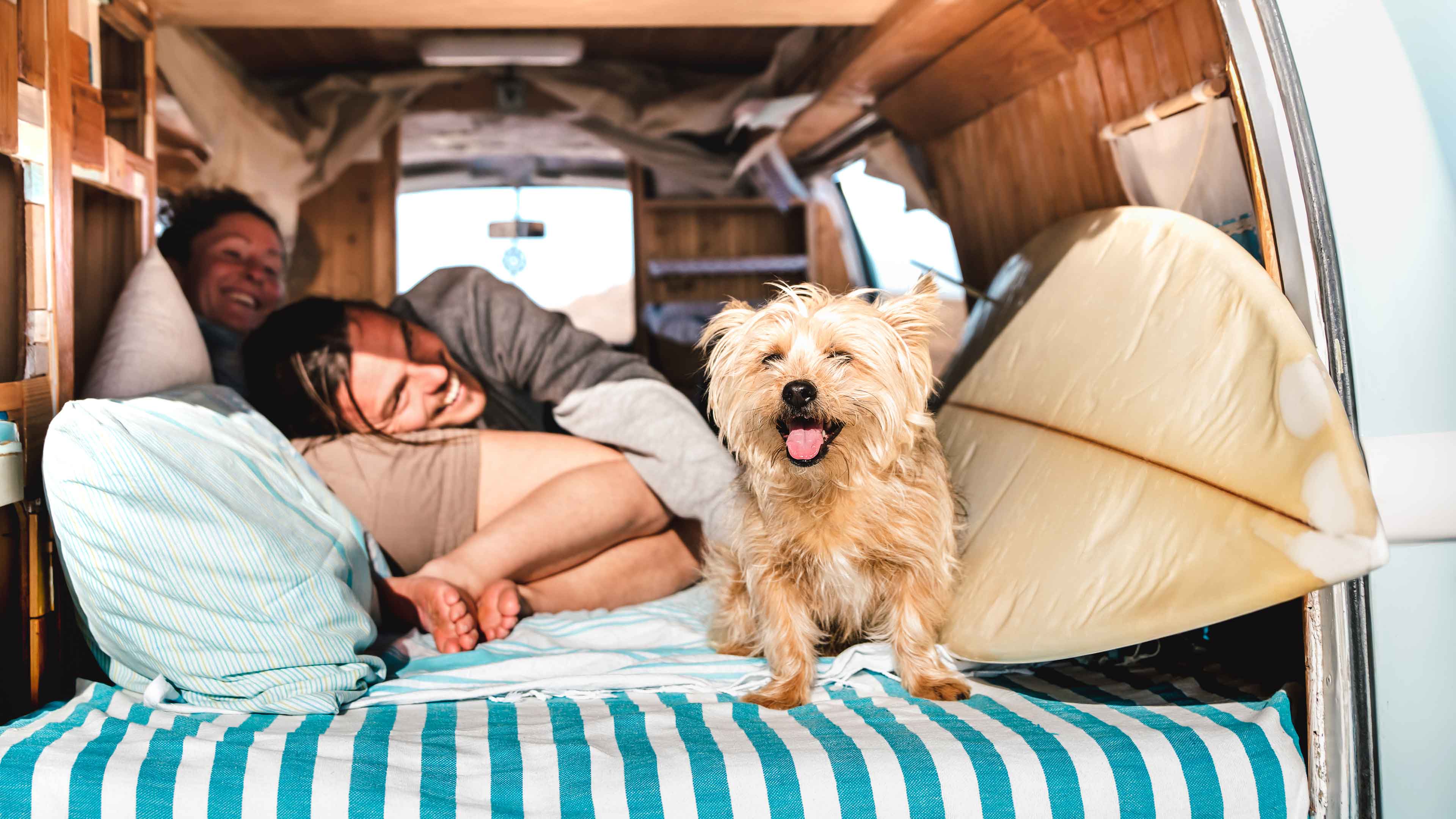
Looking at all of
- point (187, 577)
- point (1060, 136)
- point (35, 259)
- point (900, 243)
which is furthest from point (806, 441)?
point (900, 243)

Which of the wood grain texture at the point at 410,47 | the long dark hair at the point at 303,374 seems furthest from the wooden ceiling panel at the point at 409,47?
the long dark hair at the point at 303,374

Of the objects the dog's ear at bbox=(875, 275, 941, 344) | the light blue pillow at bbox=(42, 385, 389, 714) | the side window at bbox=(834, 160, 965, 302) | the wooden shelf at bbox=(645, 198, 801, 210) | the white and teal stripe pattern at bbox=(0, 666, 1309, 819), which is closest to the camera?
the white and teal stripe pattern at bbox=(0, 666, 1309, 819)

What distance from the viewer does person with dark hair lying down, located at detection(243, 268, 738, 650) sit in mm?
2268

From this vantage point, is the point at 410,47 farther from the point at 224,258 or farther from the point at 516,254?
the point at 224,258

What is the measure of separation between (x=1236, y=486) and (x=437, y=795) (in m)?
1.24

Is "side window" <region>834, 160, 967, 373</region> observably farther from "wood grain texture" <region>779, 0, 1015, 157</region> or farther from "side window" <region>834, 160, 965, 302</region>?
"wood grain texture" <region>779, 0, 1015, 157</region>

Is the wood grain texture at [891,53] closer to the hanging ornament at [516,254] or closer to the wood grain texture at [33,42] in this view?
the hanging ornament at [516,254]

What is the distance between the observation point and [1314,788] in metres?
1.42

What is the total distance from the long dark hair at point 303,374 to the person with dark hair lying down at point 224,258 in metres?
0.32

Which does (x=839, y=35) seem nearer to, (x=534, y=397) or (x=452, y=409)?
(x=534, y=397)

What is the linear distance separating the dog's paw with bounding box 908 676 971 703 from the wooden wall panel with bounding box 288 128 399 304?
360 cm

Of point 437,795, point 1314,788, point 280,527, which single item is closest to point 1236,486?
point 1314,788

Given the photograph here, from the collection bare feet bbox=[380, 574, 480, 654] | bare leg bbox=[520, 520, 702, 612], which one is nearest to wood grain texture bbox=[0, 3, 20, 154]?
bare feet bbox=[380, 574, 480, 654]

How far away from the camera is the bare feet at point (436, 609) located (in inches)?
75.5
